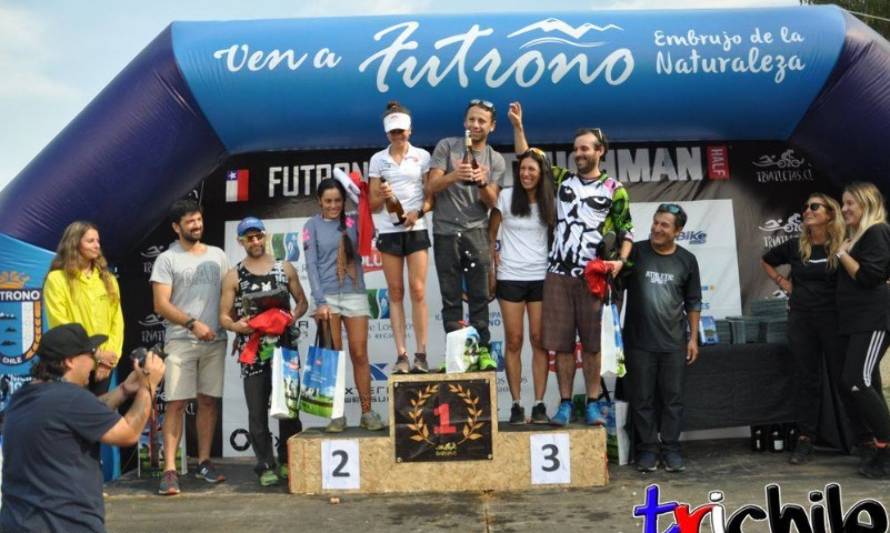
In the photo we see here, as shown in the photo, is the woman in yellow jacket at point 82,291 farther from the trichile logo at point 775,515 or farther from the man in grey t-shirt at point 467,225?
the trichile logo at point 775,515

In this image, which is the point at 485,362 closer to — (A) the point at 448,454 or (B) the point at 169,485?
(A) the point at 448,454

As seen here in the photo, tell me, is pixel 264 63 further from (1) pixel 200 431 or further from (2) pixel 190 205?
(1) pixel 200 431

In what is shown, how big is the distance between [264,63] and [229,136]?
2.01 ft

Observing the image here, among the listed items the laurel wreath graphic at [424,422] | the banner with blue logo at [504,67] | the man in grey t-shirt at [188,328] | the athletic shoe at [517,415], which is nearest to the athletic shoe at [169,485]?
the man in grey t-shirt at [188,328]

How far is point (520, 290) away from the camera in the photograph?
503 centimetres

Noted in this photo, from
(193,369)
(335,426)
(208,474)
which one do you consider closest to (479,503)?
(335,426)

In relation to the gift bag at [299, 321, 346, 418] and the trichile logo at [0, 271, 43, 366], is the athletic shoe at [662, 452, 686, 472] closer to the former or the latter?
the gift bag at [299, 321, 346, 418]

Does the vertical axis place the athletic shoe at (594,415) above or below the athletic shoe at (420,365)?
below

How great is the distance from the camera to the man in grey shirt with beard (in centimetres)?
508

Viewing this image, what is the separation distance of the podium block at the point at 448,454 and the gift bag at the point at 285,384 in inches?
7.6

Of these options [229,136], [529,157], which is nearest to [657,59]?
[529,157]

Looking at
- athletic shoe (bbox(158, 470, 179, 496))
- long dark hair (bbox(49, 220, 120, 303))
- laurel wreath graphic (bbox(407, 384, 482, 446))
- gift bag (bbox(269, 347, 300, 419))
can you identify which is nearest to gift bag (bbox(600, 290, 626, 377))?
laurel wreath graphic (bbox(407, 384, 482, 446))

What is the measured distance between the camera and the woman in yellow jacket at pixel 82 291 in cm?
466

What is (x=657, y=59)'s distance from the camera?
223 inches
